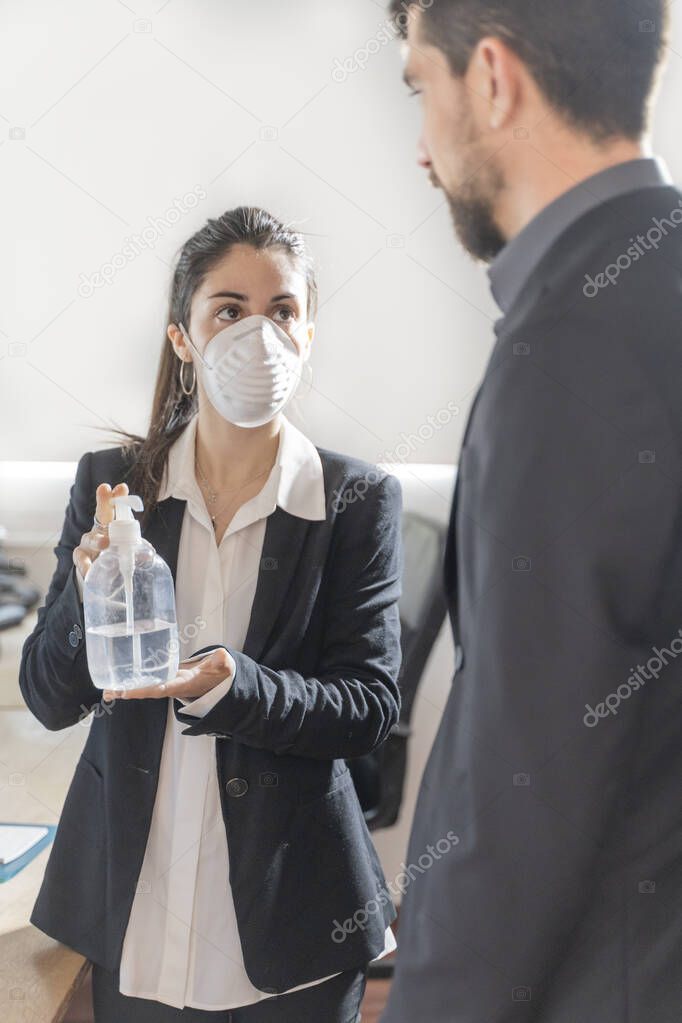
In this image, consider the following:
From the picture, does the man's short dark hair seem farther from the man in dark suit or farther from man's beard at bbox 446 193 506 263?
man's beard at bbox 446 193 506 263

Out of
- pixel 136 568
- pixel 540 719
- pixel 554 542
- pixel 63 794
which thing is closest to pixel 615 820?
pixel 540 719

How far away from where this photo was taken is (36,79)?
2240 mm

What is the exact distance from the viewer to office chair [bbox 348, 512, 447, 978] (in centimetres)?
211

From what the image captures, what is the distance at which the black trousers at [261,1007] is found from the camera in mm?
1320

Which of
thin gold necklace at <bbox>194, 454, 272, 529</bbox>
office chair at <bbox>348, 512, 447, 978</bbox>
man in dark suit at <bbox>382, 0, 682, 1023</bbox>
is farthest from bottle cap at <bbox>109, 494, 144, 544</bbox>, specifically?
office chair at <bbox>348, 512, 447, 978</bbox>

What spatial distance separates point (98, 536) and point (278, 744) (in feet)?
1.14

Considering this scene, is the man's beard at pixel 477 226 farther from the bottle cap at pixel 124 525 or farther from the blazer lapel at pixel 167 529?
the blazer lapel at pixel 167 529

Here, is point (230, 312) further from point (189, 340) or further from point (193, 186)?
point (193, 186)

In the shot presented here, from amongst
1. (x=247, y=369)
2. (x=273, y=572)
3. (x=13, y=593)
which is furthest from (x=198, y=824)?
(x=13, y=593)

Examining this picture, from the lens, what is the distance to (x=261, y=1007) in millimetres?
1321

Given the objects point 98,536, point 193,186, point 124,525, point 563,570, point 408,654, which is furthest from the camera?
point 193,186

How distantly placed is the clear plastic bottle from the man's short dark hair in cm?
66

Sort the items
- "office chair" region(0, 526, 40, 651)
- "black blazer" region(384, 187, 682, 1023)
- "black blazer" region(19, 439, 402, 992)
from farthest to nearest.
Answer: "office chair" region(0, 526, 40, 651) < "black blazer" region(19, 439, 402, 992) < "black blazer" region(384, 187, 682, 1023)

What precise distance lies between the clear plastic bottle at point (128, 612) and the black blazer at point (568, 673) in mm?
522
